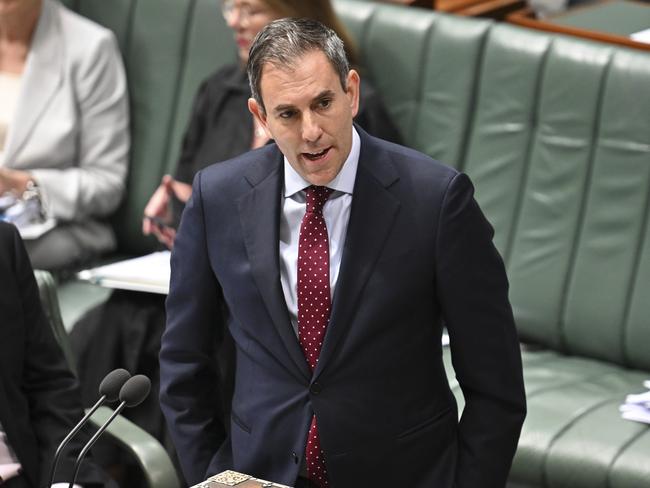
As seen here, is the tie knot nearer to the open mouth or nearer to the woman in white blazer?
the open mouth

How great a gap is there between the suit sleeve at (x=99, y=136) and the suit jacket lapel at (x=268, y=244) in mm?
2113

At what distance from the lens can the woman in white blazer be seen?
4.48 metres

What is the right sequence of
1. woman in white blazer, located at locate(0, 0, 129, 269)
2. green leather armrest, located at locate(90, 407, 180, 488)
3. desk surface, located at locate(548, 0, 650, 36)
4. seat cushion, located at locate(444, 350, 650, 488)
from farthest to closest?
woman in white blazer, located at locate(0, 0, 129, 269), desk surface, located at locate(548, 0, 650, 36), seat cushion, located at locate(444, 350, 650, 488), green leather armrest, located at locate(90, 407, 180, 488)

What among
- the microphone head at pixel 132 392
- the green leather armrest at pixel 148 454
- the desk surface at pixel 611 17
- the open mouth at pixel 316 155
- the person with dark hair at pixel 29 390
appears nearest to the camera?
the microphone head at pixel 132 392

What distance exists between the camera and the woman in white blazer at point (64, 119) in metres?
4.48

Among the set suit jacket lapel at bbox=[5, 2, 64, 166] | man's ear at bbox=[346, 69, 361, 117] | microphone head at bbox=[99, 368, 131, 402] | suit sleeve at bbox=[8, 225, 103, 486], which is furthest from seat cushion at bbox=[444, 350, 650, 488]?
suit jacket lapel at bbox=[5, 2, 64, 166]

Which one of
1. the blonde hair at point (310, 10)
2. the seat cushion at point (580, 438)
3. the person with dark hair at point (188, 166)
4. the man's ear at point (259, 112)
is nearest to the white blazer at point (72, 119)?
the person with dark hair at point (188, 166)

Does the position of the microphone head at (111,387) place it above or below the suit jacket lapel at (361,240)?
below

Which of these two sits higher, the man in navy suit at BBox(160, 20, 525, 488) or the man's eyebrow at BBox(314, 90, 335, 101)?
the man's eyebrow at BBox(314, 90, 335, 101)

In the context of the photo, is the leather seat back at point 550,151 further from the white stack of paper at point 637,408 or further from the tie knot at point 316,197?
the tie knot at point 316,197

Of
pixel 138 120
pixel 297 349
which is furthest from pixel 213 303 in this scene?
pixel 138 120

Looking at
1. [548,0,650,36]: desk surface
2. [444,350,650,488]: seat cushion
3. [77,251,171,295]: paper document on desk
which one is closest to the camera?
[444,350,650,488]: seat cushion

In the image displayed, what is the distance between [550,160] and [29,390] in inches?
70.2

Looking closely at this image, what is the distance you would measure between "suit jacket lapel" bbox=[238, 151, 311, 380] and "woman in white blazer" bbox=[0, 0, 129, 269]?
209 cm
